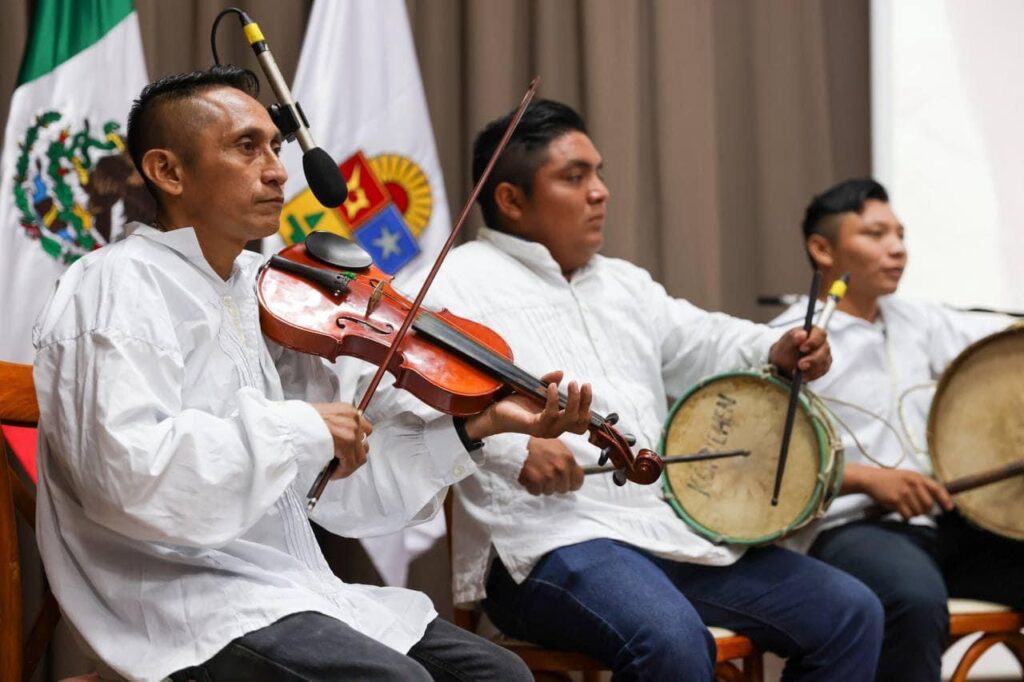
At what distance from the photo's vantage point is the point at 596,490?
95.7 inches

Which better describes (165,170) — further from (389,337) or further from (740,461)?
(740,461)

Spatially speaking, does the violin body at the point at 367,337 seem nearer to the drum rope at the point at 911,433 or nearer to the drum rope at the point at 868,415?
the drum rope at the point at 868,415

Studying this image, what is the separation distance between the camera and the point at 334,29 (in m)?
2.90

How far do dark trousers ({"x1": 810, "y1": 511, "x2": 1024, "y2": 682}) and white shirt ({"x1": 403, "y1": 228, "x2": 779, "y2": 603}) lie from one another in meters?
0.35

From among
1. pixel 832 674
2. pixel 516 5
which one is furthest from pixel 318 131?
pixel 832 674

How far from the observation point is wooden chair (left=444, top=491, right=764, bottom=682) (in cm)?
228

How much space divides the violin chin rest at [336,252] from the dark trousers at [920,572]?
125 centimetres

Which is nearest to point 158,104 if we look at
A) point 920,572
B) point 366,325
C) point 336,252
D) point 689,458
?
point 336,252

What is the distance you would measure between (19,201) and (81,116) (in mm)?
227

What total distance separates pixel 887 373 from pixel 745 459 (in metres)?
0.64

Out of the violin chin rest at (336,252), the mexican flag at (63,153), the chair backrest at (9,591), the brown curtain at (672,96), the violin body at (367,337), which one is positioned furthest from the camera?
the brown curtain at (672,96)

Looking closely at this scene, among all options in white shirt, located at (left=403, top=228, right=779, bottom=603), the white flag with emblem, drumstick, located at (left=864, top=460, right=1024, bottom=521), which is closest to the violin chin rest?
white shirt, located at (left=403, top=228, right=779, bottom=603)

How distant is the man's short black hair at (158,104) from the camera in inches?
76.4

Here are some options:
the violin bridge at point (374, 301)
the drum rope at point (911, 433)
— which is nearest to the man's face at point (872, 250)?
the drum rope at point (911, 433)
